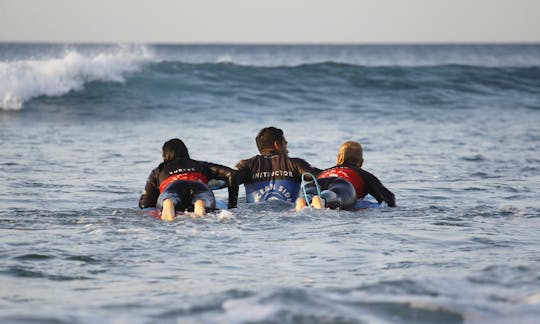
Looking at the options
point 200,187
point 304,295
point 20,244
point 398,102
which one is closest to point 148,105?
point 398,102

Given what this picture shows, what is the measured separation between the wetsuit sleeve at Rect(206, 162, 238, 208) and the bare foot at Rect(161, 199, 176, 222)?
0.91m

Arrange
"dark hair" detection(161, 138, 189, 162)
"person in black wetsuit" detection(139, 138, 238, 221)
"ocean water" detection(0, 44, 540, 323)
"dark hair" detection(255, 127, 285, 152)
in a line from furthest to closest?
"dark hair" detection(255, 127, 285, 152)
"dark hair" detection(161, 138, 189, 162)
"person in black wetsuit" detection(139, 138, 238, 221)
"ocean water" detection(0, 44, 540, 323)

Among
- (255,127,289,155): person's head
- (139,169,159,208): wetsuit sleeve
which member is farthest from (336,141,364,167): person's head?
(139,169,159,208): wetsuit sleeve

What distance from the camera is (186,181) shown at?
325 inches

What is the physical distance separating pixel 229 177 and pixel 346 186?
1252mm

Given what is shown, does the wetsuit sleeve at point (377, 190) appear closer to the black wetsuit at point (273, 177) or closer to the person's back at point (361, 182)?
the person's back at point (361, 182)

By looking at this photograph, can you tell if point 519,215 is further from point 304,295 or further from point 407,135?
point 407,135

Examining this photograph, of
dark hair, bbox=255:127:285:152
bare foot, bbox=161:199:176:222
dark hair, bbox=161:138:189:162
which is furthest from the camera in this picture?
dark hair, bbox=255:127:285:152

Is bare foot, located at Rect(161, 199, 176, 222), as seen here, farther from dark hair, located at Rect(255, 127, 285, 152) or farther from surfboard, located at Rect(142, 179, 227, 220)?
dark hair, located at Rect(255, 127, 285, 152)

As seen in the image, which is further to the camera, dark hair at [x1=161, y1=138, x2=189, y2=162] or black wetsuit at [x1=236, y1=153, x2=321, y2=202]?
black wetsuit at [x1=236, y1=153, x2=321, y2=202]

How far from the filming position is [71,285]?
529cm

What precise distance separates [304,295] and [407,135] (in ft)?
43.4

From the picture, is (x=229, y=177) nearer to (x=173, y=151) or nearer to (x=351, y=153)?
(x=173, y=151)

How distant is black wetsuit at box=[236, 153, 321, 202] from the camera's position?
29.1 ft
